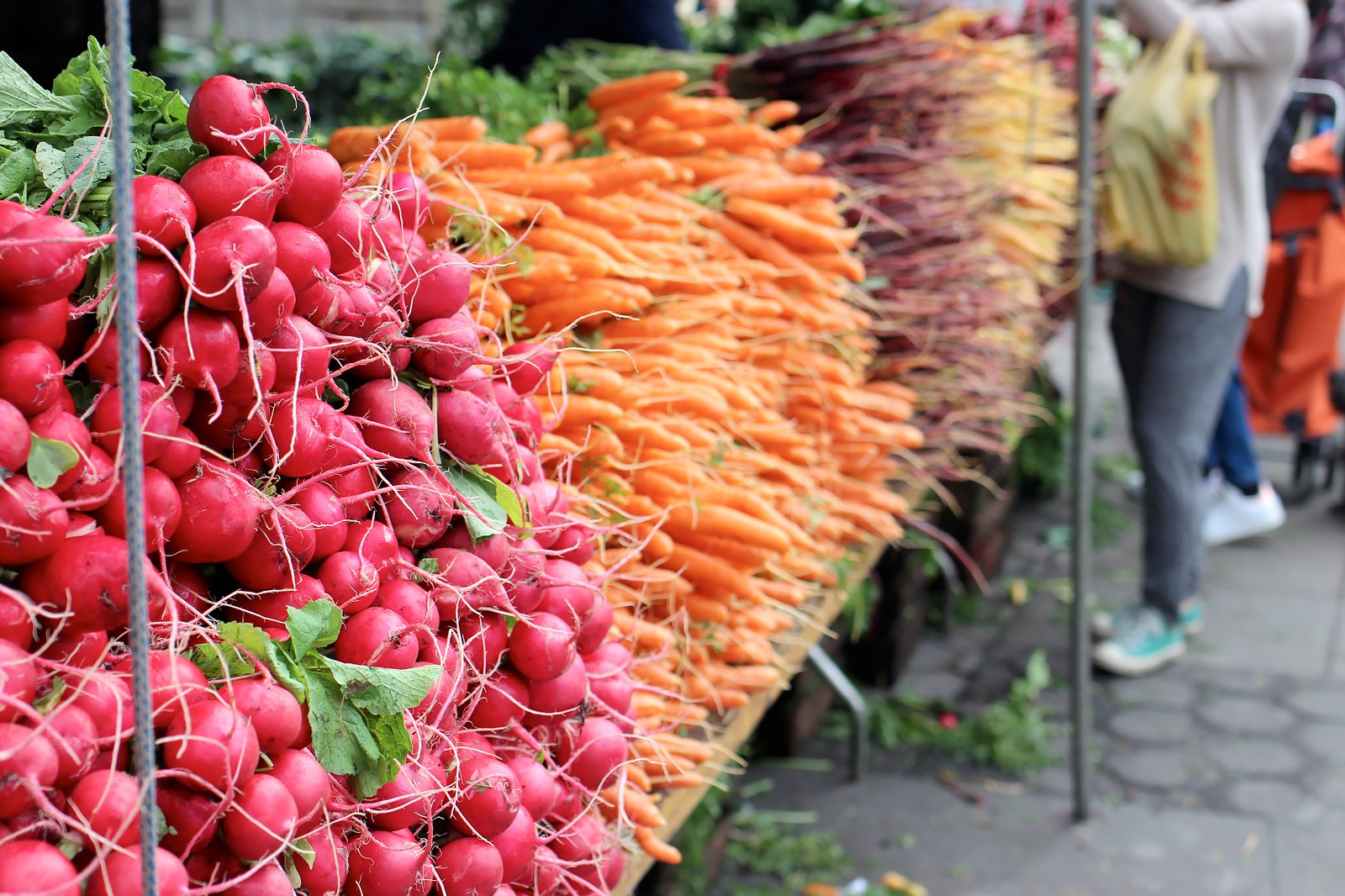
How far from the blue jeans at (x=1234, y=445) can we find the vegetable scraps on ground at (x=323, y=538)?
11.9 ft

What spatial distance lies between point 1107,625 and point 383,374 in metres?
3.18

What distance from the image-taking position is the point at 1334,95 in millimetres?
4293

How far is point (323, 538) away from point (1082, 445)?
7.96 ft

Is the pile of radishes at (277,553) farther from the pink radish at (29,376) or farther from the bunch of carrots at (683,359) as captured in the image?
the bunch of carrots at (683,359)

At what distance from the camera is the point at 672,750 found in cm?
156

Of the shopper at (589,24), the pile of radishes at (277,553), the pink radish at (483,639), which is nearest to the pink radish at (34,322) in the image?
the pile of radishes at (277,553)

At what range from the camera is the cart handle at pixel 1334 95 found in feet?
14.0

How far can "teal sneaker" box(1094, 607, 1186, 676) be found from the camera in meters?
3.57

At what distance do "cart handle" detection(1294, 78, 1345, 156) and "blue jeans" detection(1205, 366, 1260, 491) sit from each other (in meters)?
1.00

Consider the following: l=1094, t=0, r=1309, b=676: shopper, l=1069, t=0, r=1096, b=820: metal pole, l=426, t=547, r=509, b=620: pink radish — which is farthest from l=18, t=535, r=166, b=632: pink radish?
l=1094, t=0, r=1309, b=676: shopper

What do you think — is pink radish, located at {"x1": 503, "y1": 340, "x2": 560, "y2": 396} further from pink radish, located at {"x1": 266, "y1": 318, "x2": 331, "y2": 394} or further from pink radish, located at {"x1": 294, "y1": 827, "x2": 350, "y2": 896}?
pink radish, located at {"x1": 294, "y1": 827, "x2": 350, "y2": 896}

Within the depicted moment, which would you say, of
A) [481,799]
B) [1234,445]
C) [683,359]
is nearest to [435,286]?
[481,799]

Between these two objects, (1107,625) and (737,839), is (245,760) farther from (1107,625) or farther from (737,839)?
(1107,625)

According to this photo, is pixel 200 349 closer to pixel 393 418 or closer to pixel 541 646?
pixel 393 418
